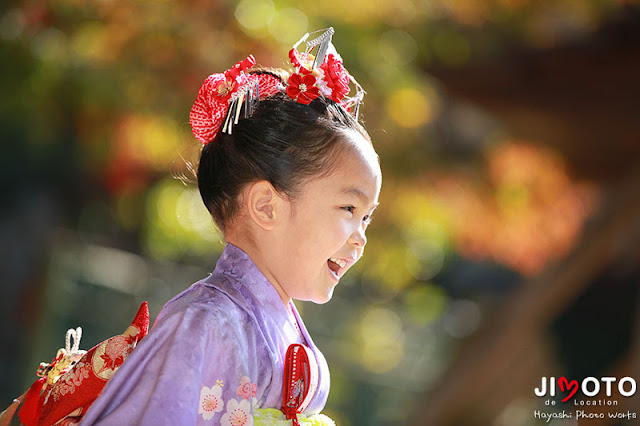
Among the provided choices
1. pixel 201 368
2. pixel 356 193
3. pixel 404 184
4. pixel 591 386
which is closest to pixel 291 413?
pixel 201 368

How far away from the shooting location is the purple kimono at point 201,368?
1385mm

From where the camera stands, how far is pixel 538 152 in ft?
16.6

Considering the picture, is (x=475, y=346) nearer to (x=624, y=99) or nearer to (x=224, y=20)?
(x=624, y=99)

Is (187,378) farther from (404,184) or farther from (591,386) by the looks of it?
(404,184)

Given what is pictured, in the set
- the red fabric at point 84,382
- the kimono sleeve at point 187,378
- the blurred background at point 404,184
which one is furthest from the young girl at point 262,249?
the blurred background at point 404,184

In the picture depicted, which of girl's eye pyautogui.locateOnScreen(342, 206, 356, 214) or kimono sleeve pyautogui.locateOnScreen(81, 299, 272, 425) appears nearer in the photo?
kimono sleeve pyautogui.locateOnScreen(81, 299, 272, 425)

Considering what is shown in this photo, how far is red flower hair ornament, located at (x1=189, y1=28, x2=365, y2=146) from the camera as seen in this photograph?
167 centimetres

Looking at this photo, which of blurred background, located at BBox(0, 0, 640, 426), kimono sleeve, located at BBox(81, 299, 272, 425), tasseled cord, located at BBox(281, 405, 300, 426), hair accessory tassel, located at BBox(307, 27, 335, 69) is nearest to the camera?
kimono sleeve, located at BBox(81, 299, 272, 425)

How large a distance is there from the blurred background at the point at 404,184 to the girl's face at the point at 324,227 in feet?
4.04

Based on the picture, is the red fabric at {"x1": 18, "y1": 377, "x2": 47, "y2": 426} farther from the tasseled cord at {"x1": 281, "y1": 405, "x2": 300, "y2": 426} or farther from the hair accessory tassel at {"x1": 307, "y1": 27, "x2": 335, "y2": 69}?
the hair accessory tassel at {"x1": 307, "y1": 27, "x2": 335, "y2": 69}

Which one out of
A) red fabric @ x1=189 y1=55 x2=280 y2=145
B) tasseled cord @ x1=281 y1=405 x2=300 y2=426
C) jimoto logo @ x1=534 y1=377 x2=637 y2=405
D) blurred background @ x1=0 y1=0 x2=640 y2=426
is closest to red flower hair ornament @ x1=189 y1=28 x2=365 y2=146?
red fabric @ x1=189 y1=55 x2=280 y2=145

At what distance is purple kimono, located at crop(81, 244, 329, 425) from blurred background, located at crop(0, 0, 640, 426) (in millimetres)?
1330

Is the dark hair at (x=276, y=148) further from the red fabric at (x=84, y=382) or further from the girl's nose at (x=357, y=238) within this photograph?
the red fabric at (x=84, y=382)

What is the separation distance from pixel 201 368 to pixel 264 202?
377mm
